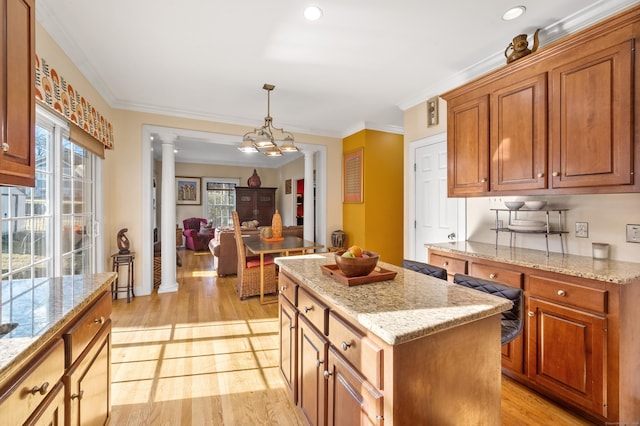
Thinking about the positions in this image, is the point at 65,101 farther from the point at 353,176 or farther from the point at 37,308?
the point at 353,176

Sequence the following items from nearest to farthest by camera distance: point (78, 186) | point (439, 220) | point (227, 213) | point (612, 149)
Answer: point (612, 149), point (78, 186), point (439, 220), point (227, 213)

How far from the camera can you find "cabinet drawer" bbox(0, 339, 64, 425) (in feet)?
2.60

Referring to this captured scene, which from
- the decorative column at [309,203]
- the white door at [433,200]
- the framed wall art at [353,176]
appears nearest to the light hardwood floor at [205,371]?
the white door at [433,200]

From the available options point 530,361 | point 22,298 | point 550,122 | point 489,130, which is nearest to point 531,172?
point 550,122

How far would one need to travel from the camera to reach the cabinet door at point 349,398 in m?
0.99

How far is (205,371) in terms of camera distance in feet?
7.45

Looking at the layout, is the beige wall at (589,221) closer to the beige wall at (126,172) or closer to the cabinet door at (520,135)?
the cabinet door at (520,135)

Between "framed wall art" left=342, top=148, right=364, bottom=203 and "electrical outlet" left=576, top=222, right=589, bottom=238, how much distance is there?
2915 millimetres

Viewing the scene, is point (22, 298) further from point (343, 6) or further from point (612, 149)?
point (612, 149)

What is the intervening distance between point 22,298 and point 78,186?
2.33 meters

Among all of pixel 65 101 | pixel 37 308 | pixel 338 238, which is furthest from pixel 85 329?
pixel 338 238

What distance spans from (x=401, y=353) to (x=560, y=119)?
2.02 m

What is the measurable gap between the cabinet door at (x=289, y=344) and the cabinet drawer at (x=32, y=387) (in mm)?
1015

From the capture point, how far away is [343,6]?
209cm
